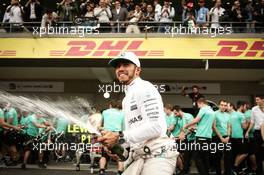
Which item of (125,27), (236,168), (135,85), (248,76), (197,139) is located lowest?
(236,168)

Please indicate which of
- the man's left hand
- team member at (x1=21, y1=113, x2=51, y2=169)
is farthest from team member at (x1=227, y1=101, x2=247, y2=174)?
the man's left hand

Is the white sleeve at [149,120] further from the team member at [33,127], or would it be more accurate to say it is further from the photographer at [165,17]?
the photographer at [165,17]

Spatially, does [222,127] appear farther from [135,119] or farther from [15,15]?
[15,15]

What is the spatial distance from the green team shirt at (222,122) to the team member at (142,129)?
6698 mm

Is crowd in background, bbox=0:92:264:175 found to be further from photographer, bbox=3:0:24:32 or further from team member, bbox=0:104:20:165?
photographer, bbox=3:0:24:32

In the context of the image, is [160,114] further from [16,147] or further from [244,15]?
[244,15]

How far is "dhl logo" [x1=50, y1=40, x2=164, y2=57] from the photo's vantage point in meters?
14.3

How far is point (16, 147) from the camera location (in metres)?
12.1

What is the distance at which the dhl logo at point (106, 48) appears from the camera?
46.8 ft

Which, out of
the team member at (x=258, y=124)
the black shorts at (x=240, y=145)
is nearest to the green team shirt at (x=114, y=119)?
the black shorts at (x=240, y=145)

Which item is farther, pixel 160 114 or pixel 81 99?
pixel 81 99

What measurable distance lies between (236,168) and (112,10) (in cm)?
719

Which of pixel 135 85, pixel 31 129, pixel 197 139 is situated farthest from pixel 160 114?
pixel 31 129

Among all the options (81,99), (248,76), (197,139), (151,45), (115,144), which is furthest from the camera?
(81,99)
